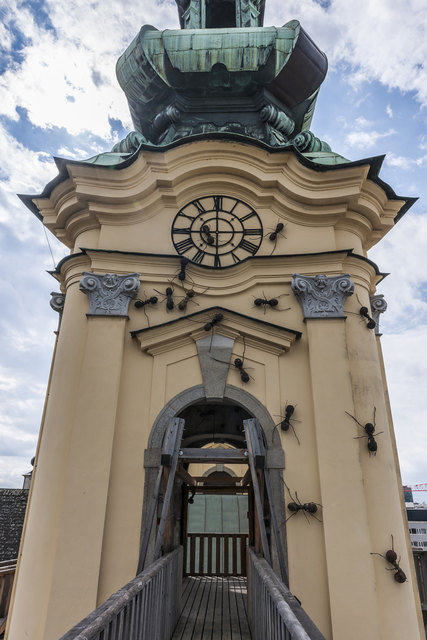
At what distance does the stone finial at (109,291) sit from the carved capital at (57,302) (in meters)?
1.18

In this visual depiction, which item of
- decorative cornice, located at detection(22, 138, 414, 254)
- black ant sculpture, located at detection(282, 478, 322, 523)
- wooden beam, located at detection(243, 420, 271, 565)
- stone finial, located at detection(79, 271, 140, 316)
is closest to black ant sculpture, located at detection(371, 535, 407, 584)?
black ant sculpture, located at detection(282, 478, 322, 523)

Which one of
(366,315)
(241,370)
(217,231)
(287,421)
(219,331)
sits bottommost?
(287,421)

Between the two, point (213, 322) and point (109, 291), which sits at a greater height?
point (109, 291)

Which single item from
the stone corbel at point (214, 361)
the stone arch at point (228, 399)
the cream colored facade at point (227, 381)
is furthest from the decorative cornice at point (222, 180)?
the stone arch at point (228, 399)

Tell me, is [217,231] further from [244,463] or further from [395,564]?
[395,564]

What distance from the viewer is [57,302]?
27.7 ft

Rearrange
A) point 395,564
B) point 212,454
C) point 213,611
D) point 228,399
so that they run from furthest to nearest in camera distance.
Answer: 1. point 228,399
2. point 213,611
3. point 212,454
4. point 395,564

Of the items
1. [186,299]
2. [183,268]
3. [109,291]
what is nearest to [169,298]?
[186,299]

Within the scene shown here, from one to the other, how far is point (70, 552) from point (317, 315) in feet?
15.8

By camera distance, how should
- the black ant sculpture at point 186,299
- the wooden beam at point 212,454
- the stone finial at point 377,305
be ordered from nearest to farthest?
1. the wooden beam at point 212,454
2. the black ant sculpture at point 186,299
3. the stone finial at point 377,305

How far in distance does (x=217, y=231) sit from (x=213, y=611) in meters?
5.89

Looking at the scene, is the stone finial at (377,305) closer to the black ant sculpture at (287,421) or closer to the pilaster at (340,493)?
the pilaster at (340,493)

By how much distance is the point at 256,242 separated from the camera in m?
8.05

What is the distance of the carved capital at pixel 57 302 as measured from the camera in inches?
332
